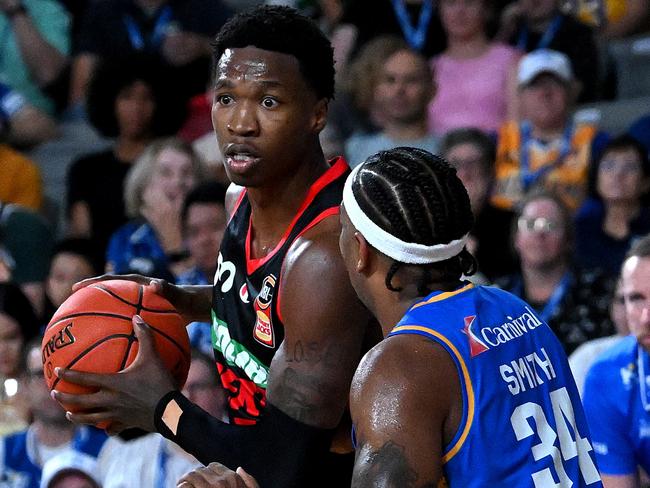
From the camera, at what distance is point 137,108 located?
8586 mm

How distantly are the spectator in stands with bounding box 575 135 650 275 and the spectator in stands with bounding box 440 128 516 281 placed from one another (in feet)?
1.40

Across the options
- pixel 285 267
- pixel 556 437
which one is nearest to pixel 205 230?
pixel 285 267

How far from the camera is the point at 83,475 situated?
20.6 feet

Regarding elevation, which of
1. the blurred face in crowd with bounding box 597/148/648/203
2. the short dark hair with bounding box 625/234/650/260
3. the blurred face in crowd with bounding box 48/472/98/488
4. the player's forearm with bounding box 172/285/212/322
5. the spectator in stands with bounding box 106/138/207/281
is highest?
the player's forearm with bounding box 172/285/212/322

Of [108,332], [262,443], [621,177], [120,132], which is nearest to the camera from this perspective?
[262,443]

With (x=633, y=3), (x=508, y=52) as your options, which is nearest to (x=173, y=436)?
(x=508, y=52)

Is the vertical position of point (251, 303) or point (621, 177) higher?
point (251, 303)

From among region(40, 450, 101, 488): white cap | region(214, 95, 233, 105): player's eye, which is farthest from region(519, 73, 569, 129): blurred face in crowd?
region(214, 95, 233, 105): player's eye

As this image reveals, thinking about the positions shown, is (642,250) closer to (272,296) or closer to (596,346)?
(596,346)

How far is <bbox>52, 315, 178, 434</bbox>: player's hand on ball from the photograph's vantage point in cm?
376

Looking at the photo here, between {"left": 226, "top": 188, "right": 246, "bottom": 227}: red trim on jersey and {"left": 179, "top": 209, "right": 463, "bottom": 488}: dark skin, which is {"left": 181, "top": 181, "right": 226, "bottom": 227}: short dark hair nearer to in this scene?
{"left": 226, "top": 188, "right": 246, "bottom": 227}: red trim on jersey

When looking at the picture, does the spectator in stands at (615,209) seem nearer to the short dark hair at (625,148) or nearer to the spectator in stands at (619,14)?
the short dark hair at (625,148)

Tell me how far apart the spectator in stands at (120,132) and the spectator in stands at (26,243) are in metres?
0.28

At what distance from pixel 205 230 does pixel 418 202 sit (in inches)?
164
